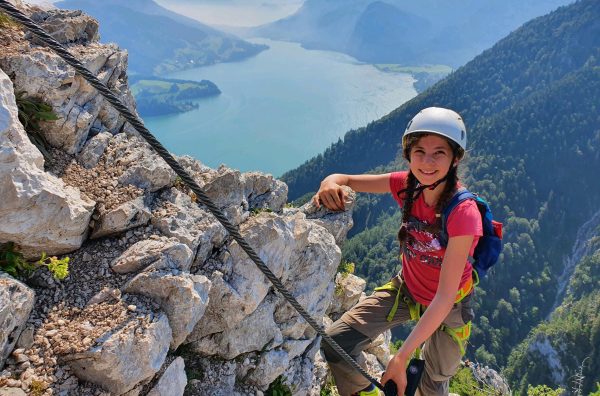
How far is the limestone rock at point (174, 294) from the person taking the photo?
431 cm

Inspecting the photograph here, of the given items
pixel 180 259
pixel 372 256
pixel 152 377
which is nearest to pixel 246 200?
pixel 180 259

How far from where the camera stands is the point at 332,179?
593 centimetres

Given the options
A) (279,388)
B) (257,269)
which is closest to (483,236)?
(257,269)

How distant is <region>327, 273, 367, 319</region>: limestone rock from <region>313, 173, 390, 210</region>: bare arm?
7.04 ft

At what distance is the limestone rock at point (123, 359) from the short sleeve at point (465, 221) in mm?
2986

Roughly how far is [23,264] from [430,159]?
4.00 m

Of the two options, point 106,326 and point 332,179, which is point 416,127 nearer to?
point 332,179

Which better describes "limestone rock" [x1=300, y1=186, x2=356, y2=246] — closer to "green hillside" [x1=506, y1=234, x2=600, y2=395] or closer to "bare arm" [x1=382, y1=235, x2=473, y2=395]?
"bare arm" [x1=382, y1=235, x2=473, y2=395]

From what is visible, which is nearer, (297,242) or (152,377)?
(152,377)

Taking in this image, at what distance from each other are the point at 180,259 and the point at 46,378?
1.65 m

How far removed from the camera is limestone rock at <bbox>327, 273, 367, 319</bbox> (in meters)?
8.59

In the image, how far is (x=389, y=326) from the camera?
470cm

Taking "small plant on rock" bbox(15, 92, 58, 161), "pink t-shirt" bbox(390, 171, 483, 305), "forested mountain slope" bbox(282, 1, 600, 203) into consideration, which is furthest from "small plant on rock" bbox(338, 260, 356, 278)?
"forested mountain slope" bbox(282, 1, 600, 203)

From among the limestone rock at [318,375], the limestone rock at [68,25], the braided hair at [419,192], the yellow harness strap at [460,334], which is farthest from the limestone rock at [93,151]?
the yellow harness strap at [460,334]
